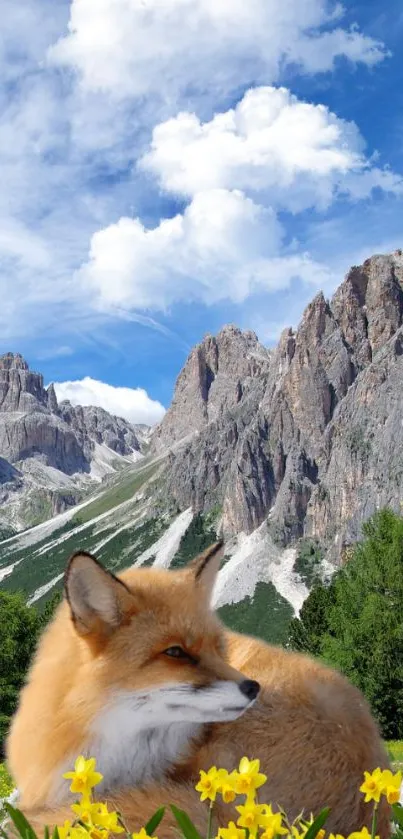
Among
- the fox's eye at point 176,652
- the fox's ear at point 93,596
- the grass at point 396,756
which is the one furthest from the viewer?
the grass at point 396,756

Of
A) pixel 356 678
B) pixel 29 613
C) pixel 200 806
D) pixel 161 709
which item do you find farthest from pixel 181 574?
pixel 29 613

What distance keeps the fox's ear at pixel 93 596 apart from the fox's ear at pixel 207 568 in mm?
561

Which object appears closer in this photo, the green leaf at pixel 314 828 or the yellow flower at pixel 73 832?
the yellow flower at pixel 73 832

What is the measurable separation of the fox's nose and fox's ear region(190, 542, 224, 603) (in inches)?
26.1

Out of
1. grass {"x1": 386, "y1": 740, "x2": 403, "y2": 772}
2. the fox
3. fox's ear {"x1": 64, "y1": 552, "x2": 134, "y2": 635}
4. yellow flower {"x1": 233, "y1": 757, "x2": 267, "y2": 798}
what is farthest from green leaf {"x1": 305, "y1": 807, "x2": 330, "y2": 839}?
grass {"x1": 386, "y1": 740, "x2": 403, "y2": 772}

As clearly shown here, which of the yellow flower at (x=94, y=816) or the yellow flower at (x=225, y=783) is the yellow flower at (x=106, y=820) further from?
the yellow flower at (x=225, y=783)

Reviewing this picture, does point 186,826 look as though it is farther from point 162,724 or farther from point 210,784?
point 162,724

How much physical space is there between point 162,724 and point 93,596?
0.76 metres

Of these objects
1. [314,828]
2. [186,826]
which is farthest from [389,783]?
[186,826]

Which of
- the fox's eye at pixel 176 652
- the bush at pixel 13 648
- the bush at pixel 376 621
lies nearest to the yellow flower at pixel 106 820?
the fox's eye at pixel 176 652

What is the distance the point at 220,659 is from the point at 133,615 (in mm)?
564

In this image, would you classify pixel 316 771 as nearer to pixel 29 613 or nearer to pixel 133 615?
pixel 133 615

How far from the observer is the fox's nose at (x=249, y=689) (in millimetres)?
3217

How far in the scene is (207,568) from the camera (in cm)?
396
